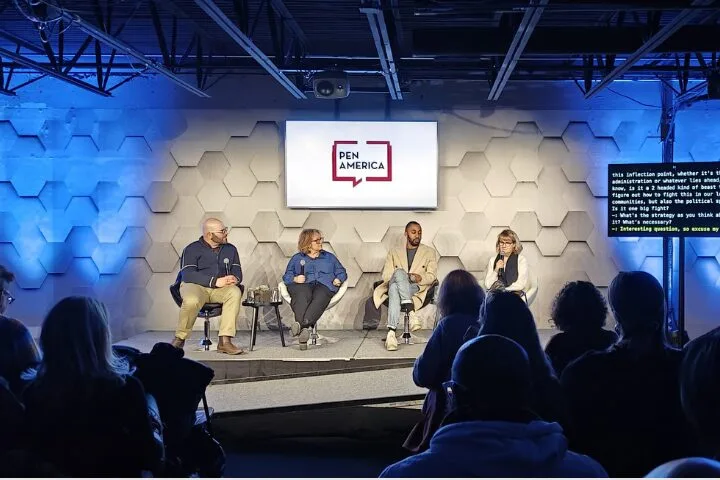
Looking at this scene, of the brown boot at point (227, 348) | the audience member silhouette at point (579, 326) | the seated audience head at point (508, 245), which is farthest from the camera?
the seated audience head at point (508, 245)

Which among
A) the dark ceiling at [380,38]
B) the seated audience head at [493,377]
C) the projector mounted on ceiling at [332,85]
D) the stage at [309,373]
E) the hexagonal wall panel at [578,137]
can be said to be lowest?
the stage at [309,373]

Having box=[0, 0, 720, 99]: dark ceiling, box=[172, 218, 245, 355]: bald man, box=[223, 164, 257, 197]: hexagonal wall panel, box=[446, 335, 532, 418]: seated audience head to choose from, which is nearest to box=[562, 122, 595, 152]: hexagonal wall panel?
box=[0, 0, 720, 99]: dark ceiling

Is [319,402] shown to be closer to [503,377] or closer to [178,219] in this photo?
[503,377]

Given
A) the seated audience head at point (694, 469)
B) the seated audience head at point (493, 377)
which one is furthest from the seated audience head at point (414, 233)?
the seated audience head at point (694, 469)

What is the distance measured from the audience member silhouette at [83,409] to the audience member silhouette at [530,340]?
112 cm

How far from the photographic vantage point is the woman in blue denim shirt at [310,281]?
661 centimetres

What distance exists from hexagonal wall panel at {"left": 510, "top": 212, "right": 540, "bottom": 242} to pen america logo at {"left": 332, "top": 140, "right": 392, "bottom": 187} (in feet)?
4.92

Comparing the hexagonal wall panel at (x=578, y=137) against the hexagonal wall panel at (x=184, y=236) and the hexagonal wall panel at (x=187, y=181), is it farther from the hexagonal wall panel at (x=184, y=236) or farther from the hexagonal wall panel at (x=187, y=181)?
the hexagonal wall panel at (x=184, y=236)

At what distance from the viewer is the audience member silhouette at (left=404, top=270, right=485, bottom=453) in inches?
116

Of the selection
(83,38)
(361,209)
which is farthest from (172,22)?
(361,209)

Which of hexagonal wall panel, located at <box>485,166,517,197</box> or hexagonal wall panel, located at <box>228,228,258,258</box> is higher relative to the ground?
hexagonal wall panel, located at <box>485,166,517,197</box>

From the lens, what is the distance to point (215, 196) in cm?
808

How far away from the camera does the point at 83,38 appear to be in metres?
7.57

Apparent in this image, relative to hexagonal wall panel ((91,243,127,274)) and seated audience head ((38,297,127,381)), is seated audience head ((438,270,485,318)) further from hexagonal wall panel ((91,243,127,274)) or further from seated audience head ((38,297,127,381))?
hexagonal wall panel ((91,243,127,274))
